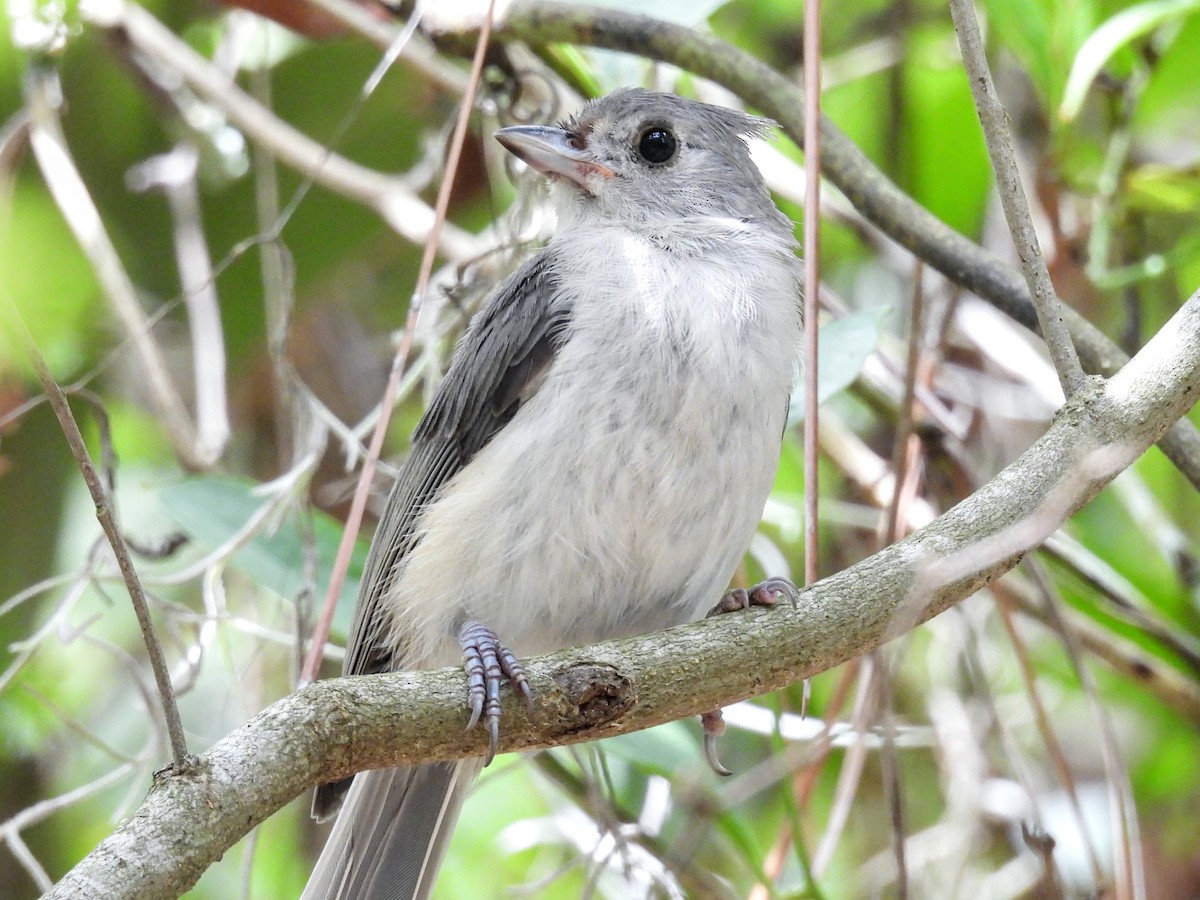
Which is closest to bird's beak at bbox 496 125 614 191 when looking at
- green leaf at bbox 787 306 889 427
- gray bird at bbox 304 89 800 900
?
gray bird at bbox 304 89 800 900

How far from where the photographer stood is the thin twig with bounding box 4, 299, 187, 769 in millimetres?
1231

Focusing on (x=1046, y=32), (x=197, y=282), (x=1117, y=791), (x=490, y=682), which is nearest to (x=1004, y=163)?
(x=490, y=682)

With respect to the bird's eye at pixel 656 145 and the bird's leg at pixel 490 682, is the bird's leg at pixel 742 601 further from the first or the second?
the bird's eye at pixel 656 145

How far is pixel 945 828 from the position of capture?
3.05 meters

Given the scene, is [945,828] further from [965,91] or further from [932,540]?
[965,91]

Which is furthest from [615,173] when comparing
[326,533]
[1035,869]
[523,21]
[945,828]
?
Answer: [1035,869]

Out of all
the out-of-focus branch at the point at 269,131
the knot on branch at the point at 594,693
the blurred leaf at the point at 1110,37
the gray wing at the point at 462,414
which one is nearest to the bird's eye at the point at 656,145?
the gray wing at the point at 462,414

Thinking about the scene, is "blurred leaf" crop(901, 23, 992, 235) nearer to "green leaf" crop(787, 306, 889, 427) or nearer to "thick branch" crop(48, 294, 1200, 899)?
"green leaf" crop(787, 306, 889, 427)

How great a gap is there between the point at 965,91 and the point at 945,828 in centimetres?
187

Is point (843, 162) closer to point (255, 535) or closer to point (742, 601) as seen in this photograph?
point (742, 601)

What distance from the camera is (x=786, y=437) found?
10.9 ft

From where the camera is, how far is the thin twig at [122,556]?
123 centimetres

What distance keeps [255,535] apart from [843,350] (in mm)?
1193

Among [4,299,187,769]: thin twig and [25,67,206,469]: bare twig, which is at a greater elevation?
[25,67,206,469]: bare twig
